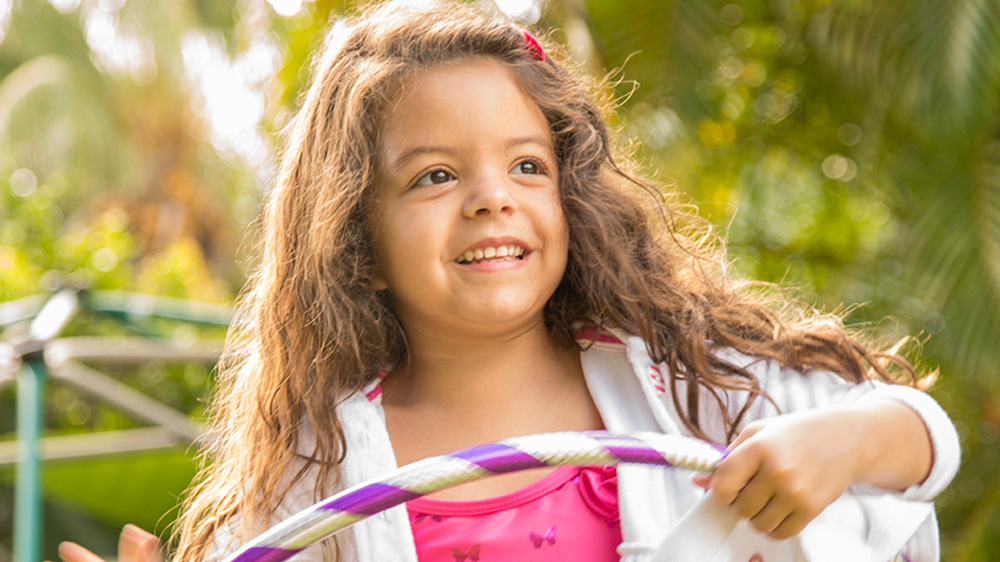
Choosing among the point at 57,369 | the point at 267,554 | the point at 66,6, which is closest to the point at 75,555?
the point at 267,554

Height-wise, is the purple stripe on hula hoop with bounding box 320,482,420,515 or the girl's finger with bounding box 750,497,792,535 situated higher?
the purple stripe on hula hoop with bounding box 320,482,420,515

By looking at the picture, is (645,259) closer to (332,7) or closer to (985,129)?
(332,7)

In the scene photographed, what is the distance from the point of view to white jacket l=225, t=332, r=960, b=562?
1081 mm

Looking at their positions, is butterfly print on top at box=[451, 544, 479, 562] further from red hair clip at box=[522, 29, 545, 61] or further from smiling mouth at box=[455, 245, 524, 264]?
red hair clip at box=[522, 29, 545, 61]

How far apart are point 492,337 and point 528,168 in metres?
0.24

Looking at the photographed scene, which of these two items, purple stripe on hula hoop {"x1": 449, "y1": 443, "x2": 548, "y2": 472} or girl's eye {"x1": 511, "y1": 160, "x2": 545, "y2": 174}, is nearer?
purple stripe on hula hoop {"x1": 449, "y1": 443, "x2": 548, "y2": 472}

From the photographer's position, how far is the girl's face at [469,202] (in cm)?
128

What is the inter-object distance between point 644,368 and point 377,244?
1.38ft

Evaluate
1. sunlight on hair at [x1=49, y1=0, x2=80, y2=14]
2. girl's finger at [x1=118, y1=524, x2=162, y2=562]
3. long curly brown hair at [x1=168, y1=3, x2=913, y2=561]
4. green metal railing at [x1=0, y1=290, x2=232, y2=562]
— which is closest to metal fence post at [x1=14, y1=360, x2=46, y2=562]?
green metal railing at [x1=0, y1=290, x2=232, y2=562]

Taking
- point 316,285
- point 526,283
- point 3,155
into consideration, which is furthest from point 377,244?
point 3,155

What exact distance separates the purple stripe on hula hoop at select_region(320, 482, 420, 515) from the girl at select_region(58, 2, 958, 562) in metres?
0.40

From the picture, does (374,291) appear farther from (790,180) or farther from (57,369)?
(790,180)

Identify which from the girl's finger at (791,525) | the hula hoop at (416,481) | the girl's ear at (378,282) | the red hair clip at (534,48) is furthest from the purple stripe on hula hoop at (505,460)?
the red hair clip at (534,48)

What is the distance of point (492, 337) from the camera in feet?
4.57
